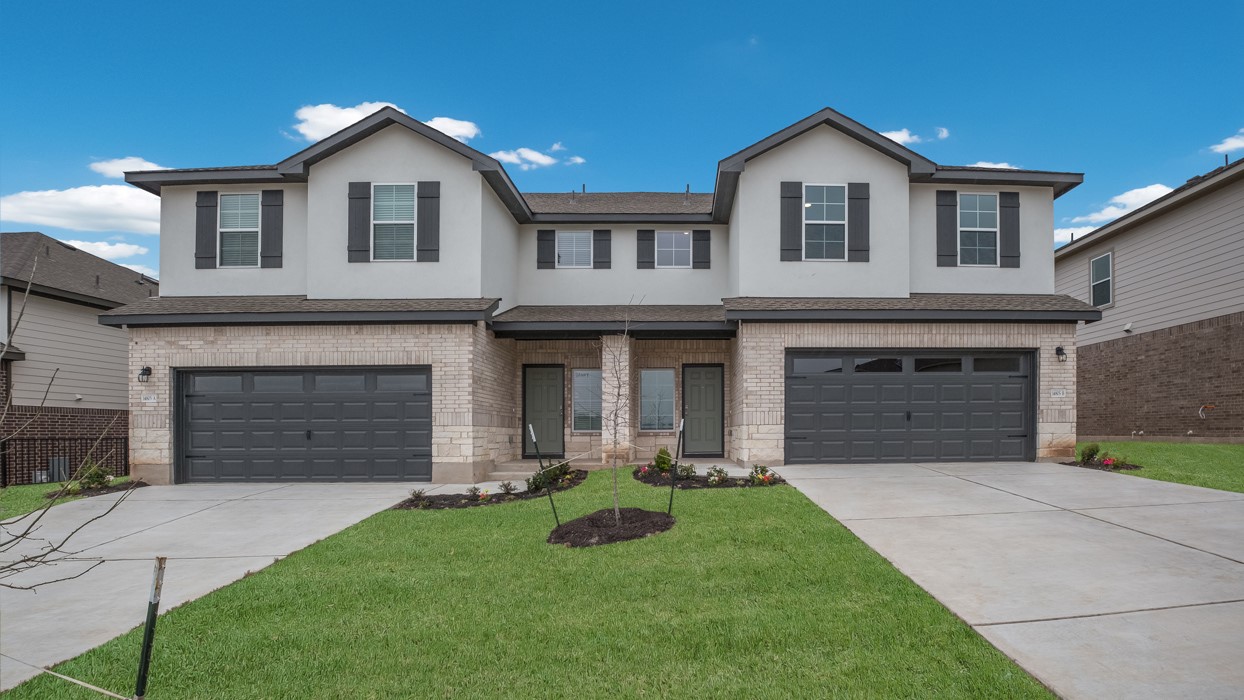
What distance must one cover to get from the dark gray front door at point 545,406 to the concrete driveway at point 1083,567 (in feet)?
23.7

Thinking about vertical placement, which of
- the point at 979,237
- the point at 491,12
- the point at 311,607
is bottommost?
the point at 311,607

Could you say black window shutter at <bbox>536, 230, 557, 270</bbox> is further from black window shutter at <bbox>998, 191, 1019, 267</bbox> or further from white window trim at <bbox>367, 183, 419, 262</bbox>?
black window shutter at <bbox>998, 191, 1019, 267</bbox>

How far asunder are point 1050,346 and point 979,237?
111 inches

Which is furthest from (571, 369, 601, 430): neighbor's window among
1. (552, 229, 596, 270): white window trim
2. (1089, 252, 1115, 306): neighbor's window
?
(1089, 252, 1115, 306): neighbor's window

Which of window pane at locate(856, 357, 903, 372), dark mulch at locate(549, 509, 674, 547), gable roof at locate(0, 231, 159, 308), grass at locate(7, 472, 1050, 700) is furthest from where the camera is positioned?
gable roof at locate(0, 231, 159, 308)

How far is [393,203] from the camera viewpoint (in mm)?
13992

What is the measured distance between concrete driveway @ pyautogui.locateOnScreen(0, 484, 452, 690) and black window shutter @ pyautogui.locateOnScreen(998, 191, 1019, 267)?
1257 cm

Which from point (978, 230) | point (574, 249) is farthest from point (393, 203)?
point (978, 230)

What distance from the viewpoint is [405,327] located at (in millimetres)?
13414

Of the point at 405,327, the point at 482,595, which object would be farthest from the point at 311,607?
the point at 405,327

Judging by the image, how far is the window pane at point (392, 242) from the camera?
13953 millimetres

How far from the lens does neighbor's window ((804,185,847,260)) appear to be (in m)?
14.5

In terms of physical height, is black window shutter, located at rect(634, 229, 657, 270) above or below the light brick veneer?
above

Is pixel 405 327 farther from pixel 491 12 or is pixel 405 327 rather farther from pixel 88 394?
pixel 88 394
